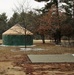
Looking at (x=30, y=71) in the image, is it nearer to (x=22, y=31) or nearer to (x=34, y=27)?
(x=22, y=31)

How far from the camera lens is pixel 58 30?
4491cm

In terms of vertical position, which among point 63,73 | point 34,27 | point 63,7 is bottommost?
point 63,73

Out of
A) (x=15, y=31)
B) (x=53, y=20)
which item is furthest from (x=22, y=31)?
(x=53, y=20)

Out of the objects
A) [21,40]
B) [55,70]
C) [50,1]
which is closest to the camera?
[55,70]

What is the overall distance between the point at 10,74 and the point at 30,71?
1258 millimetres

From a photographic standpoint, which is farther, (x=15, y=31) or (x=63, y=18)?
(x=63, y=18)

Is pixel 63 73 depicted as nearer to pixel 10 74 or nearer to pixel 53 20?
pixel 10 74

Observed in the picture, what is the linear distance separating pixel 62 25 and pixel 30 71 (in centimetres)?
3121

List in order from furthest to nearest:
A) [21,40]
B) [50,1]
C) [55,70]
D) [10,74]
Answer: [50,1] < [21,40] < [55,70] < [10,74]

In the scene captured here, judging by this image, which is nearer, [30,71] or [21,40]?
[30,71]

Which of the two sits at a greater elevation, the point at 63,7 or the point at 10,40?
the point at 63,7

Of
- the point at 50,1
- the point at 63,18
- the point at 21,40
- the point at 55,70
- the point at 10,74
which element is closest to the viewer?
the point at 10,74

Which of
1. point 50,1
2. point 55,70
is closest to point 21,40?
point 50,1

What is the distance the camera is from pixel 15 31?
39844 millimetres
